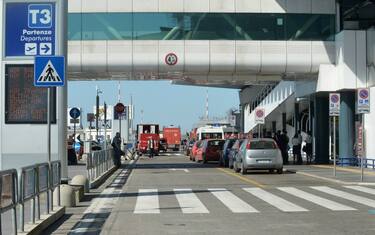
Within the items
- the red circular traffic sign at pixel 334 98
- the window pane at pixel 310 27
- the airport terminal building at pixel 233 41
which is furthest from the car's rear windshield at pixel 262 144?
the window pane at pixel 310 27

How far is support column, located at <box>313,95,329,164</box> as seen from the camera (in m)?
36.8

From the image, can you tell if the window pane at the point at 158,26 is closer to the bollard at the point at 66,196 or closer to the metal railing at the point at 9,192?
the bollard at the point at 66,196

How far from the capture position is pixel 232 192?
63.1 ft

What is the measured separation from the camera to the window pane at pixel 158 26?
3266 centimetres

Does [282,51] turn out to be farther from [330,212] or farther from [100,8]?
[330,212]

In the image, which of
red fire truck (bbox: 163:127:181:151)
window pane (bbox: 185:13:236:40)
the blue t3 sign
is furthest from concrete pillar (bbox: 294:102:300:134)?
red fire truck (bbox: 163:127:181:151)

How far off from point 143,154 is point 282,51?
32.5m

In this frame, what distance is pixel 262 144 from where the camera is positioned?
28.5m

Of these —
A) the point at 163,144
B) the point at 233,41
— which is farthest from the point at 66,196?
the point at 163,144

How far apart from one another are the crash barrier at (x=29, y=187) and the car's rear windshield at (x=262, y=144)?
14.8m

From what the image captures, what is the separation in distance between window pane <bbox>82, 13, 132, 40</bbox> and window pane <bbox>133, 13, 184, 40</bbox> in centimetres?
44

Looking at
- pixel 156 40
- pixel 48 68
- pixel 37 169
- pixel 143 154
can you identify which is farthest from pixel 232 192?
pixel 143 154

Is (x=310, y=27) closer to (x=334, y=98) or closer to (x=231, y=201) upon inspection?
(x=334, y=98)

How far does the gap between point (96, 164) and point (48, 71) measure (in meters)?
9.81
